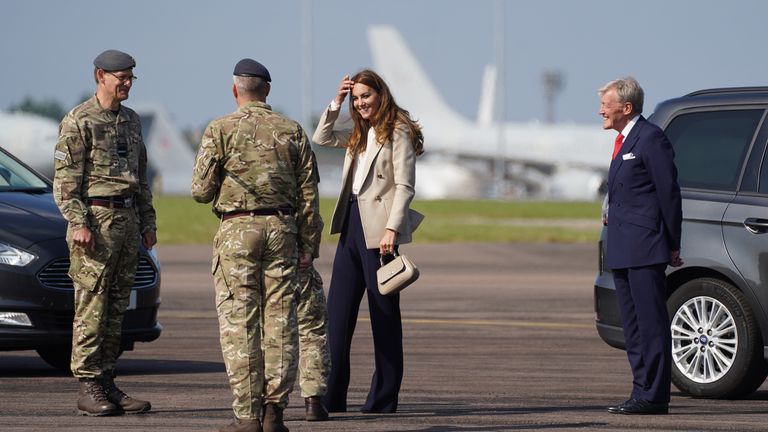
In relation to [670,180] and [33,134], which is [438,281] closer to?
[670,180]

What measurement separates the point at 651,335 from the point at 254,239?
2.37m

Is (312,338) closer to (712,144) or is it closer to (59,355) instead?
(712,144)

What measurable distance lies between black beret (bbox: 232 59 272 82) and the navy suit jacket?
2.12m

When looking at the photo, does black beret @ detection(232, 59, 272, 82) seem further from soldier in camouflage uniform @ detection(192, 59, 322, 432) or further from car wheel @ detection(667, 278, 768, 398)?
car wheel @ detection(667, 278, 768, 398)

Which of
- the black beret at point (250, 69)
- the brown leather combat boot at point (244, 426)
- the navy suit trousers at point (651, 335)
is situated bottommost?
the brown leather combat boot at point (244, 426)

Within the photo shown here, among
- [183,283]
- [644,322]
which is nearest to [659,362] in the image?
[644,322]

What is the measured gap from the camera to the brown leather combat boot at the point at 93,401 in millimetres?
7934

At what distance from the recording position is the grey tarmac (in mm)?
7715

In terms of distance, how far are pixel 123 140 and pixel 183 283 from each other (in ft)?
37.6

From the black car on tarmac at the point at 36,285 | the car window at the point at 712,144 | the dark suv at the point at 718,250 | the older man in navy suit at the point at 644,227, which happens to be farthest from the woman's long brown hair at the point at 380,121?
the black car on tarmac at the point at 36,285

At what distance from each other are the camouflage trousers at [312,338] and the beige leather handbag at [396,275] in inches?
12.3

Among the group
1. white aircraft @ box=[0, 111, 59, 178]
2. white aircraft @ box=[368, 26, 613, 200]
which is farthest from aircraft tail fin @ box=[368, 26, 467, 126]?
white aircraft @ box=[0, 111, 59, 178]

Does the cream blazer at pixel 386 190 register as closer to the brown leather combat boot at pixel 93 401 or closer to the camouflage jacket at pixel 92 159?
the camouflage jacket at pixel 92 159

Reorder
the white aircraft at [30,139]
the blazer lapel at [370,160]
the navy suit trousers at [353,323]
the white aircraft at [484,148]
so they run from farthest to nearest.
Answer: the white aircraft at [484,148] → the white aircraft at [30,139] → the navy suit trousers at [353,323] → the blazer lapel at [370,160]
